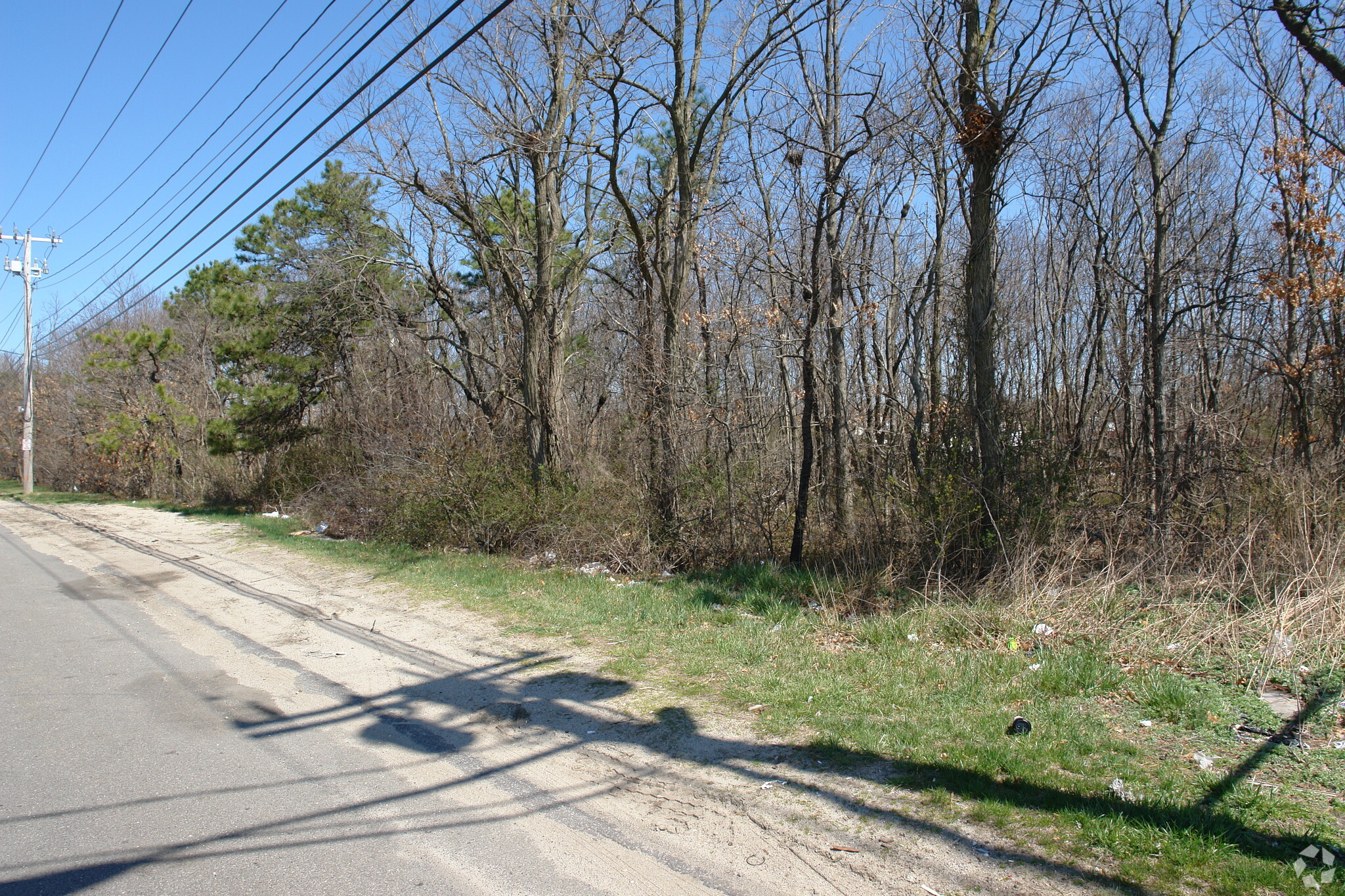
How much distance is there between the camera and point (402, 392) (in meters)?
17.3

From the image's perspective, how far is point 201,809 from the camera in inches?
170

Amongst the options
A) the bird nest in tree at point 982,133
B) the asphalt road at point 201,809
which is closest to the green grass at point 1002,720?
the asphalt road at point 201,809

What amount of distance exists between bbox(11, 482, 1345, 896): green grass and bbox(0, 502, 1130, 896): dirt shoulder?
250mm

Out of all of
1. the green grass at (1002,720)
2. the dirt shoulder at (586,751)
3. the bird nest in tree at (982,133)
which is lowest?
the dirt shoulder at (586,751)

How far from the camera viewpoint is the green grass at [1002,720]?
376 centimetres

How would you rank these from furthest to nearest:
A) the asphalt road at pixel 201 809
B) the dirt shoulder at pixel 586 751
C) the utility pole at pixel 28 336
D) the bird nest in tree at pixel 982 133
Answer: the utility pole at pixel 28 336, the bird nest in tree at pixel 982 133, the dirt shoulder at pixel 586 751, the asphalt road at pixel 201 809

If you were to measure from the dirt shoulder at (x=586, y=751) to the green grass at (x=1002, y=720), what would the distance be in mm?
250

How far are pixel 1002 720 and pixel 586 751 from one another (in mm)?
2833

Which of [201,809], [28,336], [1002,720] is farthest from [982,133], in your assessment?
[28,336]

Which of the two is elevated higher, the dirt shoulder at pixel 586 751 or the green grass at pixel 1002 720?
the green grass at pixel 1002 720

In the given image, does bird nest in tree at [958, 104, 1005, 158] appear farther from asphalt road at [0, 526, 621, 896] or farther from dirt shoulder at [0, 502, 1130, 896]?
asphalt road at [0, 526, 621, 896]

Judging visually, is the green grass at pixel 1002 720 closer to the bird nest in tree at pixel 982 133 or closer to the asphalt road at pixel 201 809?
the asphalt road at pixel 201 809

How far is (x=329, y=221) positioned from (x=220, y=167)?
8901 millimetres

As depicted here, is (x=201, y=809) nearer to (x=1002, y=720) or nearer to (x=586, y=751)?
(x=586, y=751)
